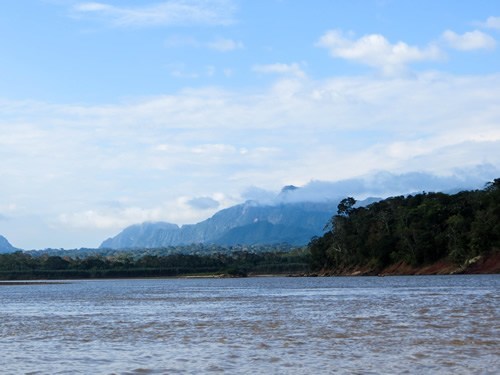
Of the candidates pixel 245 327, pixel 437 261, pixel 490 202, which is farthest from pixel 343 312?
pixel 437 261

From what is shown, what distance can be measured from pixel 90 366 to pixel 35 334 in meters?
13.6

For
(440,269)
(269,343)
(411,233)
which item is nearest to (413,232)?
(411,233)

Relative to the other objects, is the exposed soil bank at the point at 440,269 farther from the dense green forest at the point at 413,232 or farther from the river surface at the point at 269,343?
the river surface at the point at 269,343

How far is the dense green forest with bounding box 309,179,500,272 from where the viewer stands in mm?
136000

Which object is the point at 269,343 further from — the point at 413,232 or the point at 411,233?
the point at 411,233

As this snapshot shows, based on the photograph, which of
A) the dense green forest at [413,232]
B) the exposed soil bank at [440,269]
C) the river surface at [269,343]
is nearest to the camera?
the river surface at [269,343]

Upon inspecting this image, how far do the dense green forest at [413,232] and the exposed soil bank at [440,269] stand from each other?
0.99 metres

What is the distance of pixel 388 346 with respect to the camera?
26828mm

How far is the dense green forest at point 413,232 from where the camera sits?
13600cm

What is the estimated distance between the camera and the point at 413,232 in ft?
493

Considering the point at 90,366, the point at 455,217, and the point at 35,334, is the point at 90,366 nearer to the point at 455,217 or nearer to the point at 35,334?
the point at 35,334

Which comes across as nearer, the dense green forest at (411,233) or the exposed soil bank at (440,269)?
the exposed soil bank at (440,269)

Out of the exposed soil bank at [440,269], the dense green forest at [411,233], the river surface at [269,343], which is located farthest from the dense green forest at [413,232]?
the river surface at [269,343]

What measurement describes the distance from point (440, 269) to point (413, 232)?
8691 millimetres
